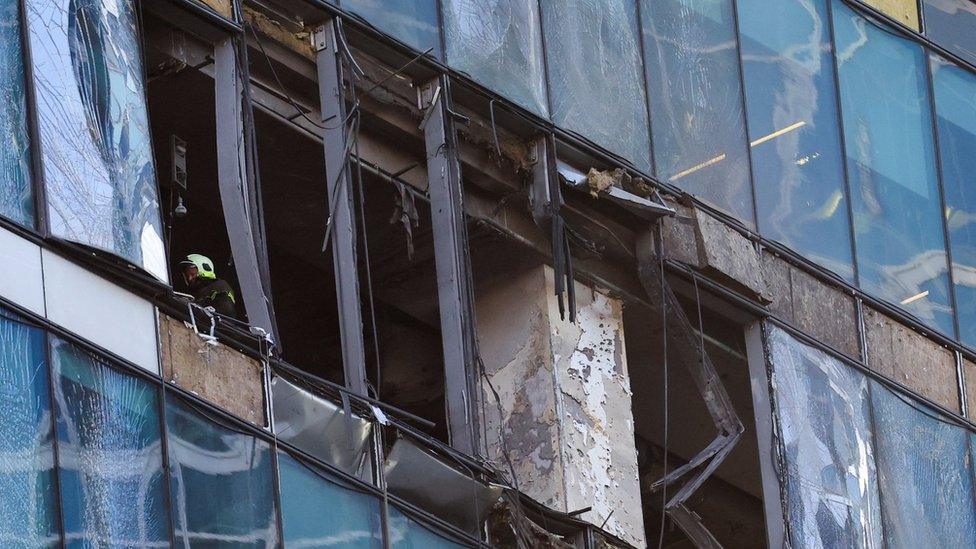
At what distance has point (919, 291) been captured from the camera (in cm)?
2203

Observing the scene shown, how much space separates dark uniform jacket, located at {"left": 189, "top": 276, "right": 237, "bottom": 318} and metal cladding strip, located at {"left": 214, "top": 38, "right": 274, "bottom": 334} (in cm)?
37

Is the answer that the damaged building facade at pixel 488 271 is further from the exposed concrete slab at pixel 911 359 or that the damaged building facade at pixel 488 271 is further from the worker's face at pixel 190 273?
the worker's face at pixel 190 273

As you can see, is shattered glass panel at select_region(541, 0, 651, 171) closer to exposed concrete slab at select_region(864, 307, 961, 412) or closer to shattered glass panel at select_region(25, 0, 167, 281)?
exposed concrete slab at select_region(864, 307, 961, 412)

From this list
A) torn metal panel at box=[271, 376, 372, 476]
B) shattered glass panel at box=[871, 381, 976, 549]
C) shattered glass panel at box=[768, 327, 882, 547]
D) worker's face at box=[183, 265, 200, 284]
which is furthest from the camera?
shattered glass panel at box=[871, 381, 976, 549]

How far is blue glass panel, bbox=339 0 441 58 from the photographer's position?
1725 centimetres

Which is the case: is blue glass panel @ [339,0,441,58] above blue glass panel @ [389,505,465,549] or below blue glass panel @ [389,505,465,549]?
above

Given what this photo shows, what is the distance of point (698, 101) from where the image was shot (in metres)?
20.2

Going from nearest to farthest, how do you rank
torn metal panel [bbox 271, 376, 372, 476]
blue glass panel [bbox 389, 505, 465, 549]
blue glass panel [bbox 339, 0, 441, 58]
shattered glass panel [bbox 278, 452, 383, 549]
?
shattered glass panel [bbox 278, 452, 383, 549], torn metal panel [bbox 271, 376, 372, 476], blue glass panel [bbox 389, 505, 465, 549], blue glass panel [bbox 339, 0, 441, 58]

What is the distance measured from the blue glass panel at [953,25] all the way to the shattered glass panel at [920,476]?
4.14m

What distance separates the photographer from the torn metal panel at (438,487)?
620 inches

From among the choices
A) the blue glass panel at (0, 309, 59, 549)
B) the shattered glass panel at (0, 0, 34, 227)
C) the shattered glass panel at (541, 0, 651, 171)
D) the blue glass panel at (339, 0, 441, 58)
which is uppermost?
the shattered glass panel at (541, 0, 651, 171)

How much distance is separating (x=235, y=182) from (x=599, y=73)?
4.62m

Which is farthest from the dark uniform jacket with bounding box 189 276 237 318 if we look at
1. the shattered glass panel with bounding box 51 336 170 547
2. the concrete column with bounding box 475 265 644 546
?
the concrete column with bounding box 475 265 644 546

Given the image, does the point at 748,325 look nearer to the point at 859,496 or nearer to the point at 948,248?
the point at 859,496
